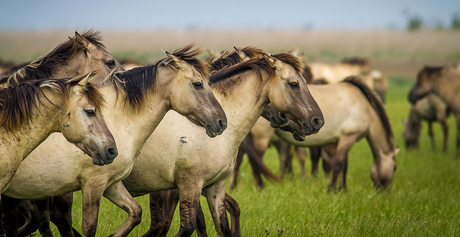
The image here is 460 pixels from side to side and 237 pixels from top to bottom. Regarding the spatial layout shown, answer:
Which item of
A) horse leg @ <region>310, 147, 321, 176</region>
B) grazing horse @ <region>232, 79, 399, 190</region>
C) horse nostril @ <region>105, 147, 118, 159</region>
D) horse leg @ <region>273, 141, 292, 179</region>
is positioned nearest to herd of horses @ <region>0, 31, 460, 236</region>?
horse nostril @ <region>105, 147, 118, 159</region>

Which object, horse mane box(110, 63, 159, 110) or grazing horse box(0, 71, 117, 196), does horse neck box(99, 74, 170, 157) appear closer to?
horse mane box(110, 63, 159, 110)

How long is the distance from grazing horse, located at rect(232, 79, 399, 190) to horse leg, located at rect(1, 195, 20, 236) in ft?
14.5

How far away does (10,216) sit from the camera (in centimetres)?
464

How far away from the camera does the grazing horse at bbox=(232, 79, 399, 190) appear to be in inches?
319

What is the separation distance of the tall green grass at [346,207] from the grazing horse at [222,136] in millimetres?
885

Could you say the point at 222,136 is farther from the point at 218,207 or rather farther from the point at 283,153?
the point at 283,153

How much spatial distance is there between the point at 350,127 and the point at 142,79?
485 centimetres

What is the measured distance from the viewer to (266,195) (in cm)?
761

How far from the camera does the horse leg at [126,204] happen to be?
14.8 feet

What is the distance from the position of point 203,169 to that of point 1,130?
1902 mm

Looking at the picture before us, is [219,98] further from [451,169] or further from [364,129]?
[451,169]

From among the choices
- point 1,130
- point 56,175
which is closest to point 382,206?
point 56,175

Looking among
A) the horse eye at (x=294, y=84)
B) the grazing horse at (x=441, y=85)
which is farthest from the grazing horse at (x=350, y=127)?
the grazing horse at (x=441, y=85)

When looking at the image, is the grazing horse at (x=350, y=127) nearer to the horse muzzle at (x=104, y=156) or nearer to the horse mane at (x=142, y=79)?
the horse mane at (x=142, y=79)
